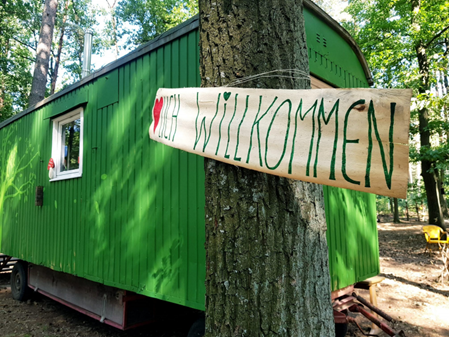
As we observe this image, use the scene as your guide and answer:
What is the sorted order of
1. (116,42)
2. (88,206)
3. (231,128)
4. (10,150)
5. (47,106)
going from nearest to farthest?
(231,128), (88,206), (47,106), (10,150), (116,42)

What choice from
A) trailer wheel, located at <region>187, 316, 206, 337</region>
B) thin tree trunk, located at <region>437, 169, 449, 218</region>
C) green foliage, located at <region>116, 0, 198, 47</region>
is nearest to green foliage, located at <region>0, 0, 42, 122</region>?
green foliage, located at <region>116, 0, 198, 47</region>

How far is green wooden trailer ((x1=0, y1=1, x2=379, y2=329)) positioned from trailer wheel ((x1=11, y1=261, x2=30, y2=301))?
0.86 m

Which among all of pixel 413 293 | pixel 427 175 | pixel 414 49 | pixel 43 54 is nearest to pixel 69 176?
pixel 413 293

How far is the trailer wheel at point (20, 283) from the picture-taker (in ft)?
20.2

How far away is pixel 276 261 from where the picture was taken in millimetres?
1356

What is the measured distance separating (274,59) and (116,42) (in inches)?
1025

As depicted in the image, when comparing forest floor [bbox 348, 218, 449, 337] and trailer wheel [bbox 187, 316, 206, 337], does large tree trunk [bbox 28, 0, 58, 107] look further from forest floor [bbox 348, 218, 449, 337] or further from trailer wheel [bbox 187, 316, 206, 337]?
forest floor [bbox 348, 218, 449, 337]

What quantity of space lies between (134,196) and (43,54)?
1069 cm

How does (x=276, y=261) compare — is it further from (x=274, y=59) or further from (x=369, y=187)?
(x=274, y=59)

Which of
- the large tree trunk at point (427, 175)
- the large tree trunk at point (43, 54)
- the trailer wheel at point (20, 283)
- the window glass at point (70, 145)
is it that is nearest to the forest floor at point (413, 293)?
the large tree trunk at point (427, 175)

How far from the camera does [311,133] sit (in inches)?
48.9

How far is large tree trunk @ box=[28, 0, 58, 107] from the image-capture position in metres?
11.5

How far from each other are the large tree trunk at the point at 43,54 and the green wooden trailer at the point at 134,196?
273 inches

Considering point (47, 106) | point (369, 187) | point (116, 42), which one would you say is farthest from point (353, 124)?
point (116, 42)
